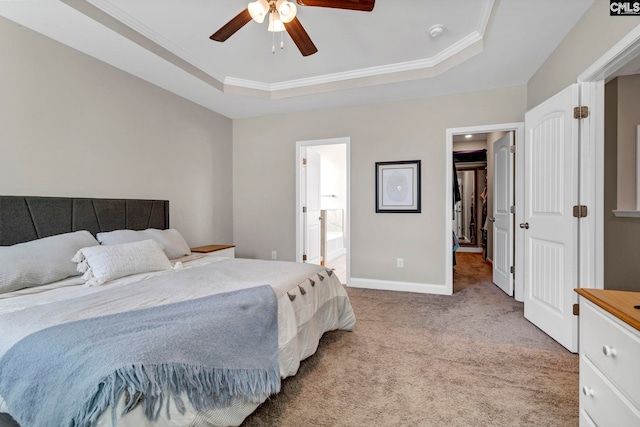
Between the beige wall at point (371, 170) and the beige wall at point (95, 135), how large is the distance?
67 centimetres

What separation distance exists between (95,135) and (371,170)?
122 inches

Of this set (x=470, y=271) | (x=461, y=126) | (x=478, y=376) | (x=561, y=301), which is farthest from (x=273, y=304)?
(x=470, y=271)

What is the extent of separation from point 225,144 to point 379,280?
3.08 meters

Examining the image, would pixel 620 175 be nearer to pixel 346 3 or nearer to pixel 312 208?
pixel 346 3

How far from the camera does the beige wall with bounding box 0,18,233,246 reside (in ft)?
7.47

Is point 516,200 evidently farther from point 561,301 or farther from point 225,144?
point 225,144

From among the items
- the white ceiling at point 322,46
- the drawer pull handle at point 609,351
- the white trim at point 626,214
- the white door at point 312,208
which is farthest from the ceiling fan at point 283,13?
the white trim at point 626,214

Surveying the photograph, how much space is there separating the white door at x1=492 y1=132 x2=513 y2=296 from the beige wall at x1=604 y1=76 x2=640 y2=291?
1.01 meters

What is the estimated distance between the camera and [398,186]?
398cm

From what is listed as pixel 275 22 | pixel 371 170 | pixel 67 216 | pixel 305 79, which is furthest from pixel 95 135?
pixel 371 170

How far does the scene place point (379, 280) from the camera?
4.09m

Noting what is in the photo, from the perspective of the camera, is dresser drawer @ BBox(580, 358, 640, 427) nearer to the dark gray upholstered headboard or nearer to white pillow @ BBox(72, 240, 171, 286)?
white pillow @ BBox(72, 240, 171, 286)

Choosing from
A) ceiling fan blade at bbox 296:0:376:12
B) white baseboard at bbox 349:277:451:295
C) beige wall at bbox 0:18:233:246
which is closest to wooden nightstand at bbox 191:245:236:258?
beige wall at bbox 0:18:233:246

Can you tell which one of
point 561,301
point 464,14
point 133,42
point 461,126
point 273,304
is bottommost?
point 561,301
